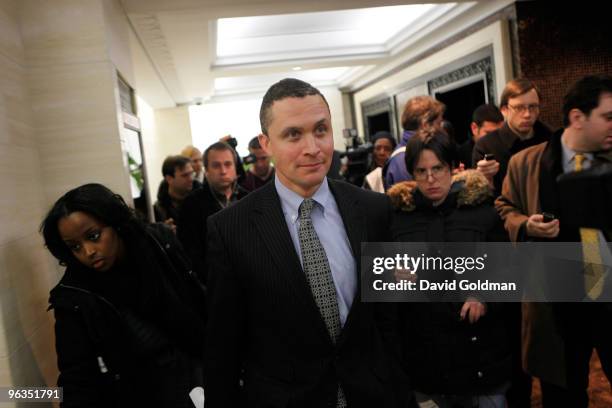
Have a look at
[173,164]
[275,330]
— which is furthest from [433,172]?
[173,164]

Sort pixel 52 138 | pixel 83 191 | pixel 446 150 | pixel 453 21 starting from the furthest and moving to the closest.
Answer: pixel 453 21
pixel 52 138
pixel 446 150
pixel 83 191

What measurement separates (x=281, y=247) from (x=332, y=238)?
0.16 m

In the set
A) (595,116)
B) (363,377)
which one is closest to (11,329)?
(363,377)

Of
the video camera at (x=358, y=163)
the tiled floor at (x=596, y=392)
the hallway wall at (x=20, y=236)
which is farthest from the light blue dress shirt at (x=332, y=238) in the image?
the video camera at (x=358, y=163)

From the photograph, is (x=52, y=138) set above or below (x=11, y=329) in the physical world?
above

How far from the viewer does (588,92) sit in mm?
1900

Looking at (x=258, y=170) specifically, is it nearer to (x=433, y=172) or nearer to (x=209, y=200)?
(x=209, y=200)

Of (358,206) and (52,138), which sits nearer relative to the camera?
(358,206)

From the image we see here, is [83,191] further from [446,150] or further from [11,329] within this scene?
[446,150]

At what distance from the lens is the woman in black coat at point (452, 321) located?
1859 mm

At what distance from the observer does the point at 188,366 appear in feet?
5.89

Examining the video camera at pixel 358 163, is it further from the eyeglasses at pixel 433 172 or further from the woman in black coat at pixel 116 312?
the woman in black coat at pixel 116 312

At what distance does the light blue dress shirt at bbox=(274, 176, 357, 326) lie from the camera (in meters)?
1.34

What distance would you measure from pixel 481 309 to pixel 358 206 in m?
0.78
